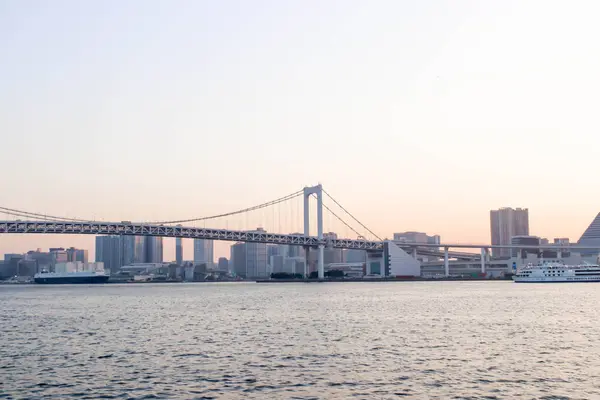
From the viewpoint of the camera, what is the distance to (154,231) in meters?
108

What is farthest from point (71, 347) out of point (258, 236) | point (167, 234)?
point (258, 236)

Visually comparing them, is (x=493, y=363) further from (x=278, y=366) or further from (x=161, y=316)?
(x=161, y=316)

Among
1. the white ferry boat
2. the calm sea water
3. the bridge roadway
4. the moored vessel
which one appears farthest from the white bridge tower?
the calm sea water

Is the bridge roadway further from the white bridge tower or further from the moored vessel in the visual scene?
the moored vessel

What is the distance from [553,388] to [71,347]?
60.9 ft

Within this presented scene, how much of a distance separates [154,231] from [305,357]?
86.5 meters

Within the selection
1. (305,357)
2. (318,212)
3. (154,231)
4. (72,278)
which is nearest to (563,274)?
(318,212)

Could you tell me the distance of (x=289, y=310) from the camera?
48.7 metres

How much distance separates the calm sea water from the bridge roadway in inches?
2362

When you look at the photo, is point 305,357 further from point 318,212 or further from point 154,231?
point 318,212

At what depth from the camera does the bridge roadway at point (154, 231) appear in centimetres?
9932

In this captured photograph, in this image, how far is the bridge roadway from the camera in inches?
3910

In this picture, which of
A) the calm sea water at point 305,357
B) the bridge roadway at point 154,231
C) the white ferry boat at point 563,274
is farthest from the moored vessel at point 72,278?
the calm sea water at point 305,357

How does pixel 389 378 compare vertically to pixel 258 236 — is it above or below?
below
